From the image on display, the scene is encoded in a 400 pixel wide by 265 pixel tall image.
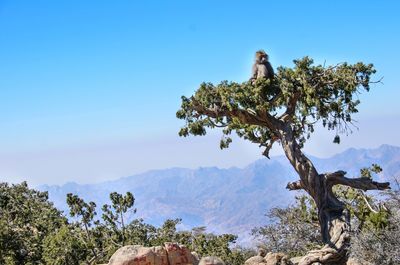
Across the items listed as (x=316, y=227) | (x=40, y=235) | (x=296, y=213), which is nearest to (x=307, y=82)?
(x=316, y=227)

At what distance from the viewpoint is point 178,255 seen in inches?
939

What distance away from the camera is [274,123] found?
1852 centimetres

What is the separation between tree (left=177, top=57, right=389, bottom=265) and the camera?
56.1ft

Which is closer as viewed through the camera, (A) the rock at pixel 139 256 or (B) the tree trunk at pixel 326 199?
(B) the tree trunk at pixel 326 199

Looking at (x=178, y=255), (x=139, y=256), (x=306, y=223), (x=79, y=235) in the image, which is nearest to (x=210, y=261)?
(x=178, y=255)

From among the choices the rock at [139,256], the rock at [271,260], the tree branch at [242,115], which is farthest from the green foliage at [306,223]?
the rock at [139,256]

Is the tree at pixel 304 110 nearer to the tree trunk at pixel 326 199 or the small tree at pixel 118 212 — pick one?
the tree trunk at pixel 326 199

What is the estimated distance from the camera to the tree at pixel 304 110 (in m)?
17.1

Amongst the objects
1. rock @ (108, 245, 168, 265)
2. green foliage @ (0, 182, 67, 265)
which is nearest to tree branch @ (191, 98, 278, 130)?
rock @ (108, 245, 168, 265)

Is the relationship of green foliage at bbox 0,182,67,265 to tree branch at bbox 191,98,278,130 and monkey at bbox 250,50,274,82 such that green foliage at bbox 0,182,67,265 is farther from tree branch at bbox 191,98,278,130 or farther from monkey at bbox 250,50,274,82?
monkey at bbox 250,50,274,82

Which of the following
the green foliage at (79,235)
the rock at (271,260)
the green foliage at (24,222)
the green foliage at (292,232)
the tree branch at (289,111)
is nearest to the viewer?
the tree branch at (289,111)

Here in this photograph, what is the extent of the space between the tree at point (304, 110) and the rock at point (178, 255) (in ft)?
23.7

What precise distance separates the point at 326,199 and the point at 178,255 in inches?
349

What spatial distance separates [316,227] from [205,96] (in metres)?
10.3
